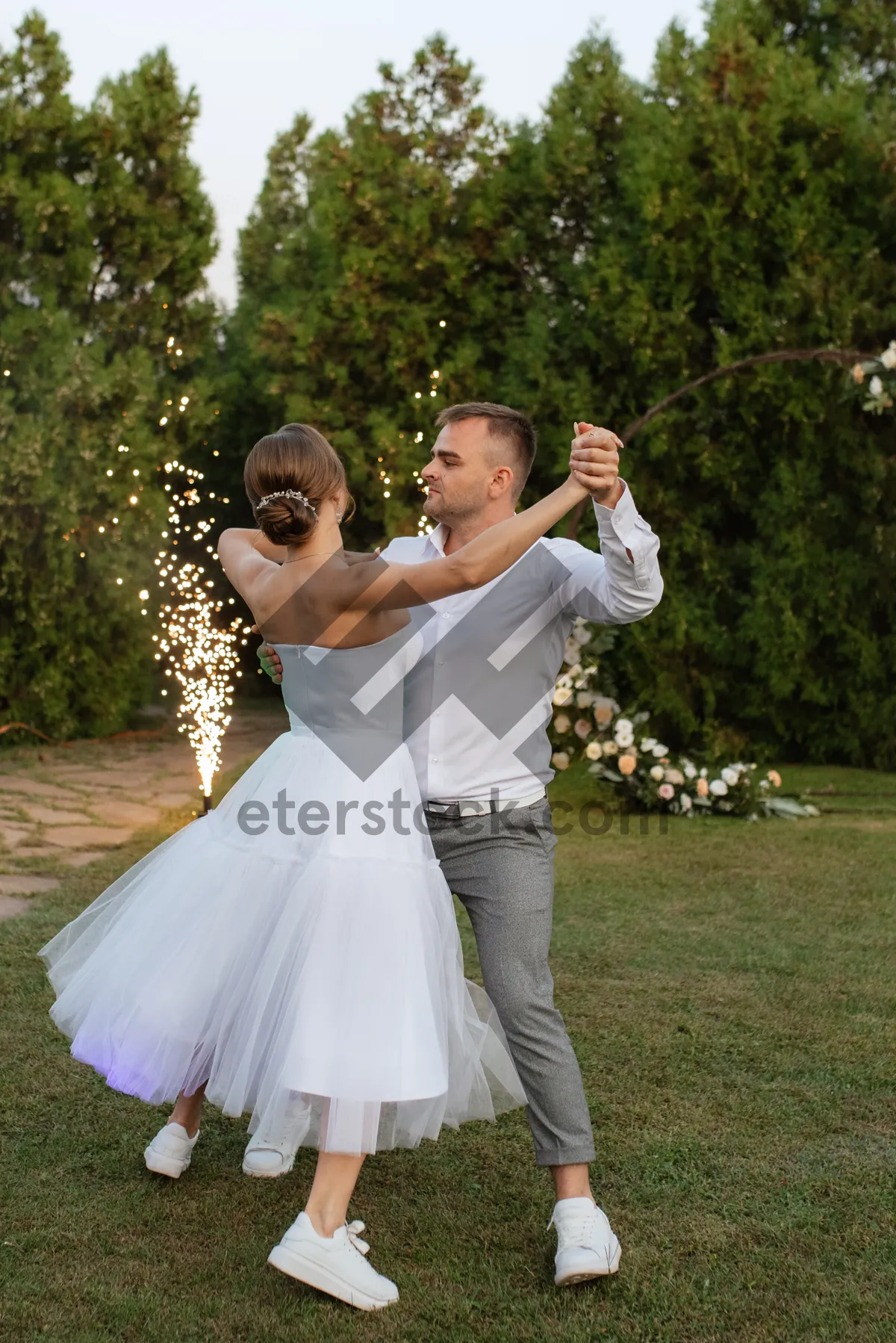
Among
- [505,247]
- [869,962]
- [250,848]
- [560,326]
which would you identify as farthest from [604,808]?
[250,848]

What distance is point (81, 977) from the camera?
269 centimetres

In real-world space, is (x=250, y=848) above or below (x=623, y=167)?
below

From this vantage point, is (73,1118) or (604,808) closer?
(73,1118)

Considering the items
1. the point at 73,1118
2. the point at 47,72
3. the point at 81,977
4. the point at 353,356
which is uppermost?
the point at 47,72

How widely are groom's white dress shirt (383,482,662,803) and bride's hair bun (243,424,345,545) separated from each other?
0.28 m

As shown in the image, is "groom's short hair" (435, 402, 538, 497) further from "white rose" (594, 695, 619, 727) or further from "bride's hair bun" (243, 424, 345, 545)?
"white rose" (594, 695, 619, 727)

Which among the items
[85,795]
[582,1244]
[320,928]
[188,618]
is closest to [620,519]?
[320,928]

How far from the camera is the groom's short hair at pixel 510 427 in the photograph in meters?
2.89

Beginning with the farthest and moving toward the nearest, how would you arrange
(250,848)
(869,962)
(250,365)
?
1. (250,365)
2. (869,962)
3. (250,848)

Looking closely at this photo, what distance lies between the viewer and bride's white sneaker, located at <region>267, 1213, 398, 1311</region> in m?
2.33

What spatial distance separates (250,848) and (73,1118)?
1.12m

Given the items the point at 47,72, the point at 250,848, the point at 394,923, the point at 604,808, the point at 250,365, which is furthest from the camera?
the point at 250,365

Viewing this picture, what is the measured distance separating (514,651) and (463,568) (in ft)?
1.47

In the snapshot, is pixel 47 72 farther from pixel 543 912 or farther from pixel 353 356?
pixel 543 912
